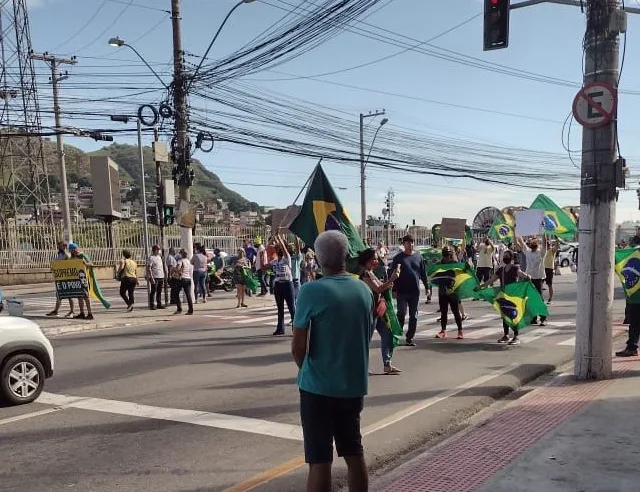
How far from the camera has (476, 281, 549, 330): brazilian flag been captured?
1084cm

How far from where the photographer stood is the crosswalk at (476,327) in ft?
37.4

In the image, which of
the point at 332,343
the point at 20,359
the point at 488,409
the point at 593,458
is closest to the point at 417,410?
the point at 488,409

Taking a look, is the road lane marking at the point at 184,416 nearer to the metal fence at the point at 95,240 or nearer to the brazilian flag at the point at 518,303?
the brazilian flag at the point at 518,303

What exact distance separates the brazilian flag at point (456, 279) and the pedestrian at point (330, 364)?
853cm

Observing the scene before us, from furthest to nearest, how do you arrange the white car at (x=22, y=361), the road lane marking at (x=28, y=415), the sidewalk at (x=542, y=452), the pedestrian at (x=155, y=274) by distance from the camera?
the pedestrian at (x=155, y=274)
the white car at (x=22, y=361)
the road lane marking at (x=28, y=415)
the sidewalk at (x=542, y=452)

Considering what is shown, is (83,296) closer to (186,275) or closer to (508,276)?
(186,275)

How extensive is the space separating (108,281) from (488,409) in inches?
1145

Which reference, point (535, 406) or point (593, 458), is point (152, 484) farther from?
point (535, 406)

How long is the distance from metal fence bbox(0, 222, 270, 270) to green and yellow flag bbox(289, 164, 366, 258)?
2454cm

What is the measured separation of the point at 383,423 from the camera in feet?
19.9

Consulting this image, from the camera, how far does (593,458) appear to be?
460 cm

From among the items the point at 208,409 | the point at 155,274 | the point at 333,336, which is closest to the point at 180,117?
the point at 155,274

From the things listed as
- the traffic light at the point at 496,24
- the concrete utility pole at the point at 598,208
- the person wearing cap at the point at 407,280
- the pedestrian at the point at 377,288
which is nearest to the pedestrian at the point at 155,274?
the person wearing cap at the point at 407,280

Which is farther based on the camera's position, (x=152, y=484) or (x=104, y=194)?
(x=104, y=194)
